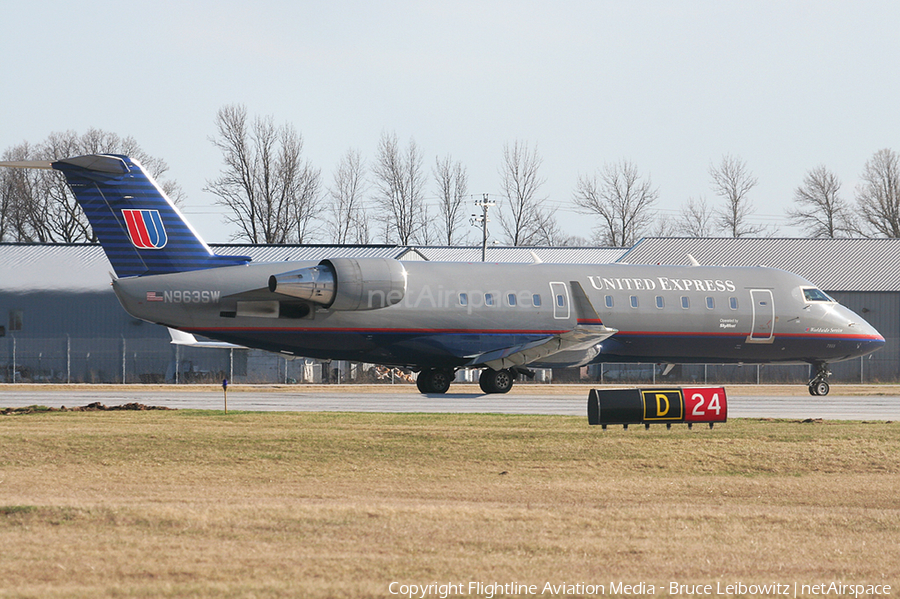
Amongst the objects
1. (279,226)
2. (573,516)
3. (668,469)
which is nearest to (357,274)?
(668,469)

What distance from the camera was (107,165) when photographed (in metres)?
27.2

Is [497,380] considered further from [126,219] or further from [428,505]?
[428,505]

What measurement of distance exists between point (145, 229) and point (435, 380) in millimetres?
10162

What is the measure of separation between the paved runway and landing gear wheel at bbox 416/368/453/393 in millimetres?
332

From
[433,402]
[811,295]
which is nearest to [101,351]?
[433,402]

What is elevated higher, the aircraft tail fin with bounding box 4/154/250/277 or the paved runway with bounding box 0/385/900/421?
the aircraft tail fin with bounding box 4/154/250/277

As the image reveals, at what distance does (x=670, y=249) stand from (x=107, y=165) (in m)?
37.5

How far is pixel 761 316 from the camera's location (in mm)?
32438

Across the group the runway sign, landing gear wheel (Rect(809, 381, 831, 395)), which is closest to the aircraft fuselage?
landing gear wheel (Rect(809, 381, 831, 395))

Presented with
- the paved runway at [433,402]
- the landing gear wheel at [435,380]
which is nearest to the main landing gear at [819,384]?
the paved runway at [433,402]

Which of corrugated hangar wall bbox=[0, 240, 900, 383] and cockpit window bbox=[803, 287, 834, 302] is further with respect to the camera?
corrugated hangar wall bbox=[0, 240, 900, 383]

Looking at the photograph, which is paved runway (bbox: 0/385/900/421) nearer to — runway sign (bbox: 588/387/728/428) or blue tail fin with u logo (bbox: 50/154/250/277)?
blue tail fin with u logo (bbox: 50/154/250/277)

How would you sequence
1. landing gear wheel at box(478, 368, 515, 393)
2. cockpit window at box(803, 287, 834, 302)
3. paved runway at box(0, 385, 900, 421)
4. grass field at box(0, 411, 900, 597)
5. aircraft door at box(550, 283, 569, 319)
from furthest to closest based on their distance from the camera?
cockpit window at box(803, 287, 834, 302), landing gear wheel at box(478, 368, 515, 393), aircraft door at box(550, 283, 569, 319), paved runway at box(0, 385, 900, 421), grass field at box(0, 411, 900, 597)

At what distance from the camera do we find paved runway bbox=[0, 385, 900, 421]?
28297 mm
